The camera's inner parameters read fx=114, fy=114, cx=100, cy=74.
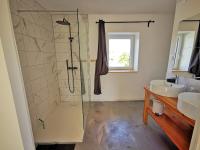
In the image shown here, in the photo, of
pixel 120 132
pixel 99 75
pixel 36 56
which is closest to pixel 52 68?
pixel 36 56

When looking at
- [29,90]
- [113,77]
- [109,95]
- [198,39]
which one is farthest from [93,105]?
[198,39]

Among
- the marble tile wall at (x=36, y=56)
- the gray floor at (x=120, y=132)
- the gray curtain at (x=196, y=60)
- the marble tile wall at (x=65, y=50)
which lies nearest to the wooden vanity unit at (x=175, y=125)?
the gray floor at (x=120, y=132)

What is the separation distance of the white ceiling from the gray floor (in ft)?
6.97

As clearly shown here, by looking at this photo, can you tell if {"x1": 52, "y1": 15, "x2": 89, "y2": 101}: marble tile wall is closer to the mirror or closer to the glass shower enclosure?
the glass shower enclosure

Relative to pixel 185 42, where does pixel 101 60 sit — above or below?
below

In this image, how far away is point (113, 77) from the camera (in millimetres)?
2877

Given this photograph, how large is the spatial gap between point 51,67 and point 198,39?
8.63ft

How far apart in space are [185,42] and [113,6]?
1.36 meters

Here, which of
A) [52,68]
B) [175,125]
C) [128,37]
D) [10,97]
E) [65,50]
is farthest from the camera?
[128,37]

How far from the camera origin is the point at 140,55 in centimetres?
274

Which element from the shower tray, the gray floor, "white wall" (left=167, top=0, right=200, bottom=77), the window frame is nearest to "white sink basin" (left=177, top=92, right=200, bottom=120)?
the gray floor

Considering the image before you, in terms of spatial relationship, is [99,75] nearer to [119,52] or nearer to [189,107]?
[119,52]

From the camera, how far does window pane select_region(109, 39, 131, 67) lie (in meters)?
2.85

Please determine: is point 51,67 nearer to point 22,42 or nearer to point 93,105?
point 22,42
